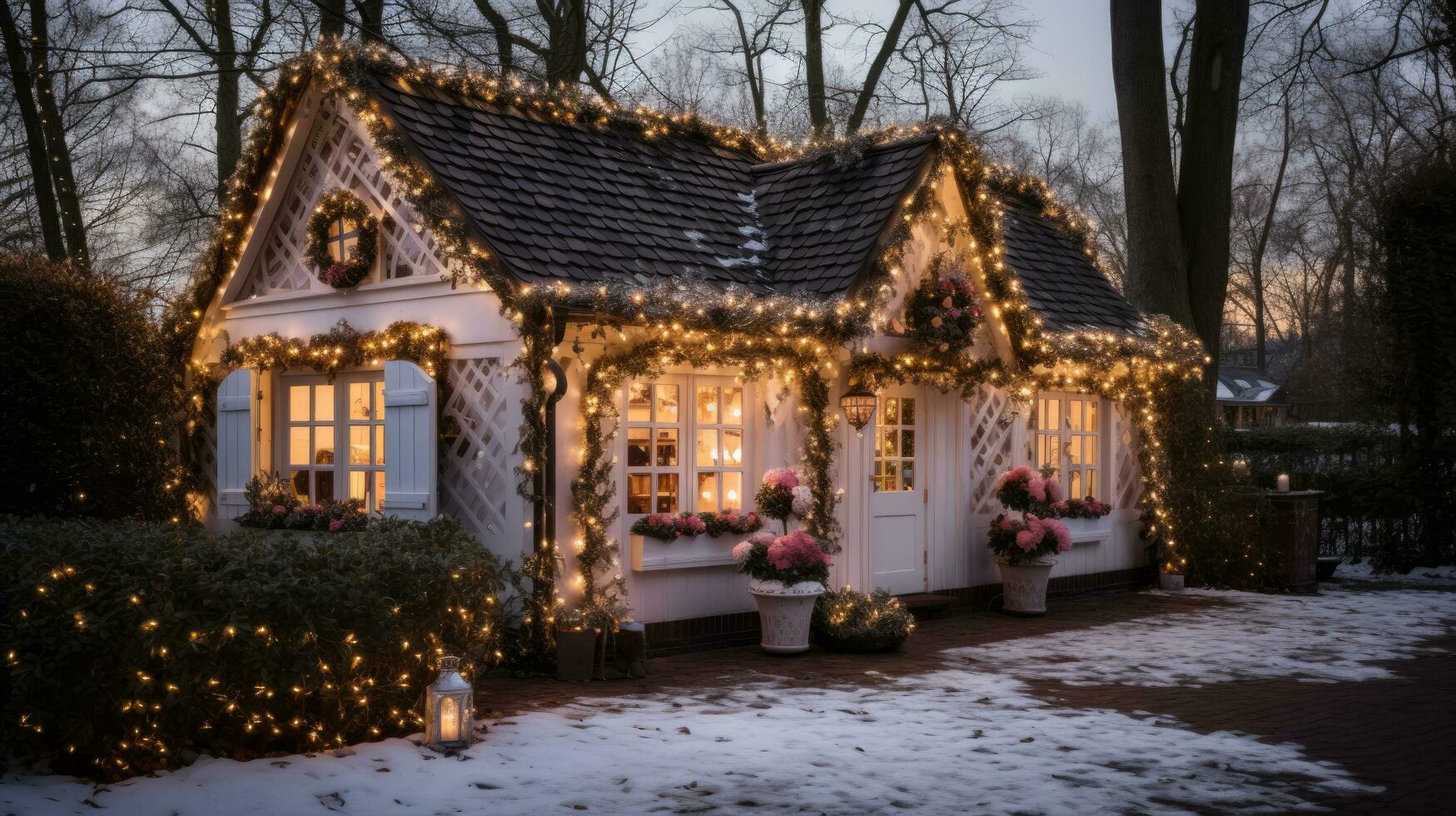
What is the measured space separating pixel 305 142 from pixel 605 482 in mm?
4184

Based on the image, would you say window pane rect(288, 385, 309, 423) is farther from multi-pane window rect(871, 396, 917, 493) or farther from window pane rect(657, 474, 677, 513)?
multi-pane window rect(871, 396, 917, 493)

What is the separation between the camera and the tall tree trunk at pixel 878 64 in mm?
21188

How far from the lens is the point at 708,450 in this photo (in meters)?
9.64

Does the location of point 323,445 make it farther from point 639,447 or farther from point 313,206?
point 639,447

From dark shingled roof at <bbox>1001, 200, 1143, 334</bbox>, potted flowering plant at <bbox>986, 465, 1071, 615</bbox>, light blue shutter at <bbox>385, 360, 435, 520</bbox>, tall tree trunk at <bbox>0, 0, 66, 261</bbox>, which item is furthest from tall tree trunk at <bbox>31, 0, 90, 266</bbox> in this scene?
potted flowering plant at <bbox>986, 465, 1071, 615</bbox>

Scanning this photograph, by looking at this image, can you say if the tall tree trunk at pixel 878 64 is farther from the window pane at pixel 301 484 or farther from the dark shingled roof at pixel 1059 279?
the window pane at pixel 301 484

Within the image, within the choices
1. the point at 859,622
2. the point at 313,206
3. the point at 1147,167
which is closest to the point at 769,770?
the point at 859,622

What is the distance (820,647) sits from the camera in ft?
31.3

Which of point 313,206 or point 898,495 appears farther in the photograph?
point 898,495

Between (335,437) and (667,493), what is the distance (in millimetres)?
2913

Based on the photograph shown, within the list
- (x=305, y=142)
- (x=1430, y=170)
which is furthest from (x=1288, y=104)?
(x=305, y=142)

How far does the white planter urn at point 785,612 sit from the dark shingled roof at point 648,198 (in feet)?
8.06

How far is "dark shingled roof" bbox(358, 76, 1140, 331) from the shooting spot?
29.8 ft

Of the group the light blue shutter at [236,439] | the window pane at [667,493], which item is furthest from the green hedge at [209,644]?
the light blue shutter at [236,439]
